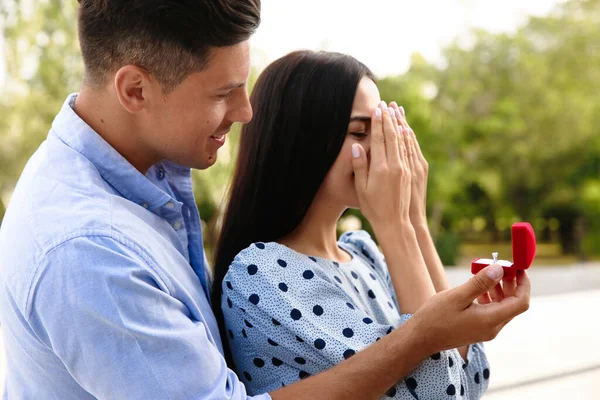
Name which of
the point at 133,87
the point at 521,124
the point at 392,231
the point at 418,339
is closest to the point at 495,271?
the point at 418,339

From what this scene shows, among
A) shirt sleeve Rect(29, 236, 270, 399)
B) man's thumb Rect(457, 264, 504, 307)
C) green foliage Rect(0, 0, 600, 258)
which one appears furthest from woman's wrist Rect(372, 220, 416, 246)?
green foliage Rect(0, 0, 600, 258)

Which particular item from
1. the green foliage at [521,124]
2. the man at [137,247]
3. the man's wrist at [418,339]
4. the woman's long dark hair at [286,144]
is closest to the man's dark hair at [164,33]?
the man at [137,247]

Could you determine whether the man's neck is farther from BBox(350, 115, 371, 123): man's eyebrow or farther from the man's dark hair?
BBox(350, 115, 371, 123): man's eyebrow

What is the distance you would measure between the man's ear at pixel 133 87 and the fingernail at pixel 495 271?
0.56 metres

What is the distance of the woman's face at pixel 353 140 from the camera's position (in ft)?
4.21

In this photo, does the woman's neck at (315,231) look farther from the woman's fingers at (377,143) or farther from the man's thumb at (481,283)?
the man's thumb at (481,283)

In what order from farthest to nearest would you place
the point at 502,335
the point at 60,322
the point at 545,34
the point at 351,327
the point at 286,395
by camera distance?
1. the point at 545,34
2. the point at 502,335
3. the point at 351,327
4. the point at 286,395
5. the point at 60,322

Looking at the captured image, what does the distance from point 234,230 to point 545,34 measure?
Answer: 15.6m

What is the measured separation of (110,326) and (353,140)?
59 cm

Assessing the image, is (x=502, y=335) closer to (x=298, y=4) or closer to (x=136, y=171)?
(x=136, y=171)

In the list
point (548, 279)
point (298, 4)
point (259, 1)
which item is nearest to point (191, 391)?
point (259, 1)

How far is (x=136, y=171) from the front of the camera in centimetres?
107

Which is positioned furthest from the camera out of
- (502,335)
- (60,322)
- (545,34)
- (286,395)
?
(545,34)

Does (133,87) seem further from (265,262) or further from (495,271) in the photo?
(495,271)
